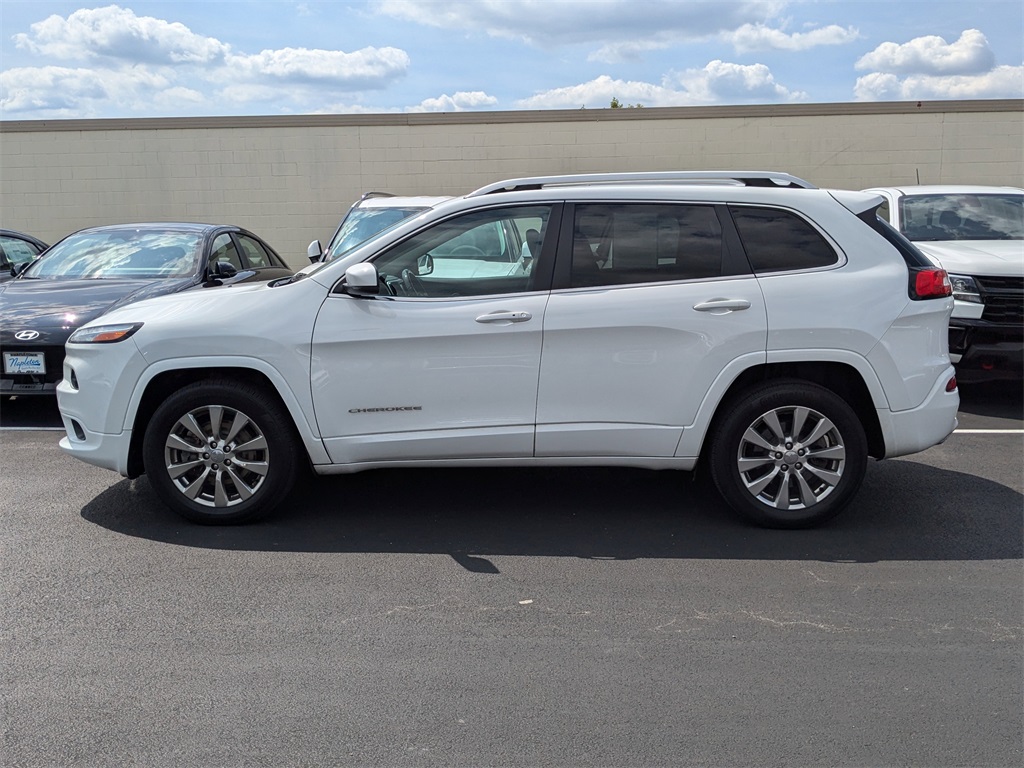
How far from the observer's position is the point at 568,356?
201 inches

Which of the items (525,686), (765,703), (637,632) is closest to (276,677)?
(525,686)

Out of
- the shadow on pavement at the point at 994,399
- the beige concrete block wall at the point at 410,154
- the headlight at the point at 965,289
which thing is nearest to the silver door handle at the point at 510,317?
the headlight at the point at 965,289

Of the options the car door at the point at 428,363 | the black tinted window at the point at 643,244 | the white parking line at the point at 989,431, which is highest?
the black tinted window at the point at 643,244

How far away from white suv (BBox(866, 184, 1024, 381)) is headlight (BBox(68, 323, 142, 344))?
20.7 feet

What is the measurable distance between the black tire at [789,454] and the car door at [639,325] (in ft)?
0.78

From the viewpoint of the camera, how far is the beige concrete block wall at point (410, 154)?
17.5 metres

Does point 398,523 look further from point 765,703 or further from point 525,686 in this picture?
point 765,703

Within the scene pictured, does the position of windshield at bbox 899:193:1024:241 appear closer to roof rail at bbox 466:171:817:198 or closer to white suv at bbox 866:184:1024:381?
white suv at bbox 866:184:1024:381

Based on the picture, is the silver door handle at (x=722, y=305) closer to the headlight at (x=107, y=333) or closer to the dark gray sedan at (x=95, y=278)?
the headlight at (x=107, y=333)

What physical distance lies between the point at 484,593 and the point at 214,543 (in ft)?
5.05

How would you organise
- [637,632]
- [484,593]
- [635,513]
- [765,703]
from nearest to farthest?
[765,703] < [637,632] < [484,593] < [635,513]

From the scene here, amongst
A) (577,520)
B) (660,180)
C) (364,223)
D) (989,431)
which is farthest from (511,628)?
(364,223)

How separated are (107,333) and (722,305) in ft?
10.6

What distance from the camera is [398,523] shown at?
539 centimetres
